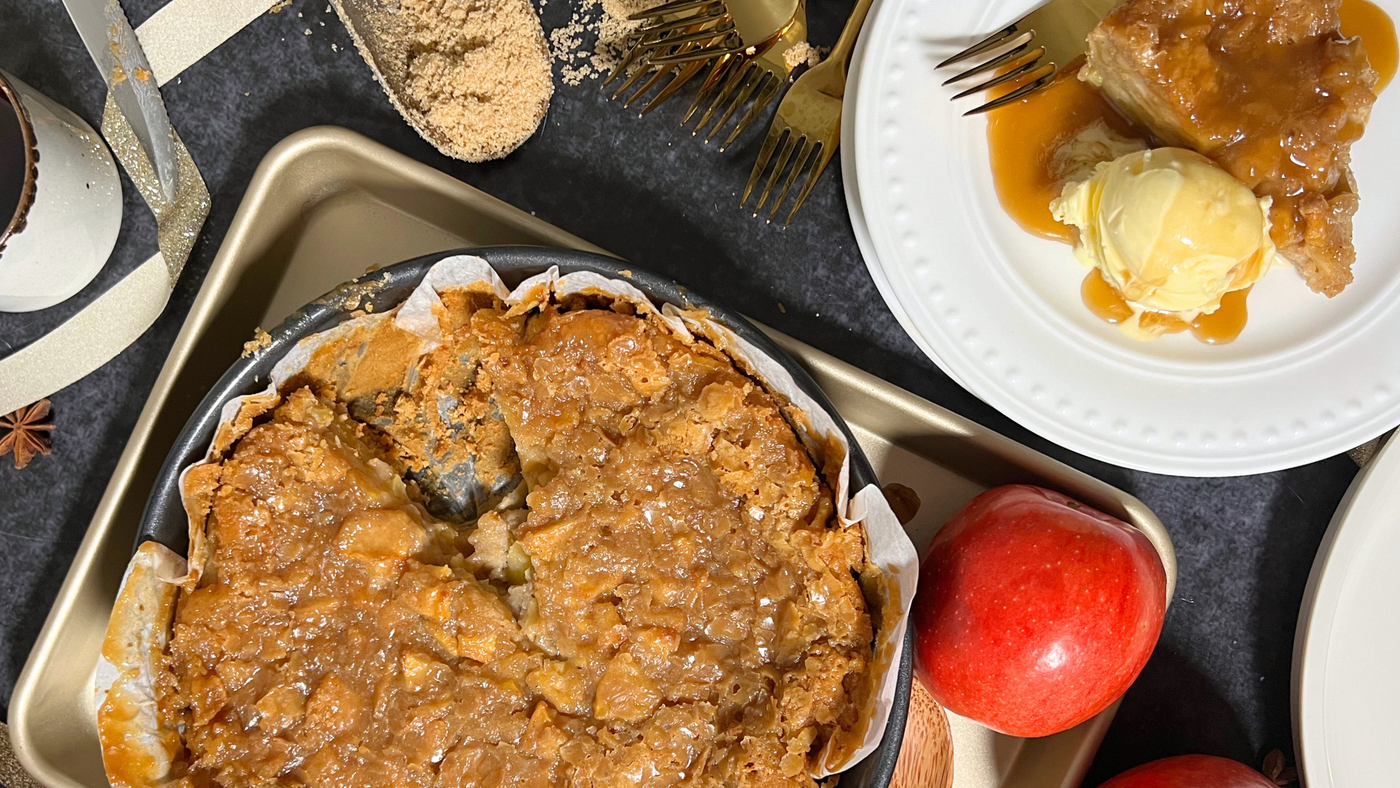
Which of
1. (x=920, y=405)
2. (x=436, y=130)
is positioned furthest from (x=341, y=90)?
(x=920, y=405)

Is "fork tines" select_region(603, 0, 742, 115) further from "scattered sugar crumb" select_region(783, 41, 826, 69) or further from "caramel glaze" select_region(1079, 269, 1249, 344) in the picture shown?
"caramel glaze" select_region(1079, 269, 1249, 344)

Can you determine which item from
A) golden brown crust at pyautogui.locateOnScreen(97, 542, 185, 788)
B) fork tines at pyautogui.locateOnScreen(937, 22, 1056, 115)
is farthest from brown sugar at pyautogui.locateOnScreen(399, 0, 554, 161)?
golden brown crust at pyautogui.locateOnScreen(97, 542, 185, 788)

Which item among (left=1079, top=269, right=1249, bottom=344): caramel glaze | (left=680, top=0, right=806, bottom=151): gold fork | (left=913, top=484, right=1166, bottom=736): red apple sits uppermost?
(left=680, top=0, right=806, bottom=151): gold fork

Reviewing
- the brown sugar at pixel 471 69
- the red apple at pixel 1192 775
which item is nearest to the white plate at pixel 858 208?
the brown sugar at pixel 471 69

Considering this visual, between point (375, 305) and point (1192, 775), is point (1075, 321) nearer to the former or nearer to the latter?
point (1192, 775)

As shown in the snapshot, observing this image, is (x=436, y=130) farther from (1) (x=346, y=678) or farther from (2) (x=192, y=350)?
(1) (x=346, y=678)
